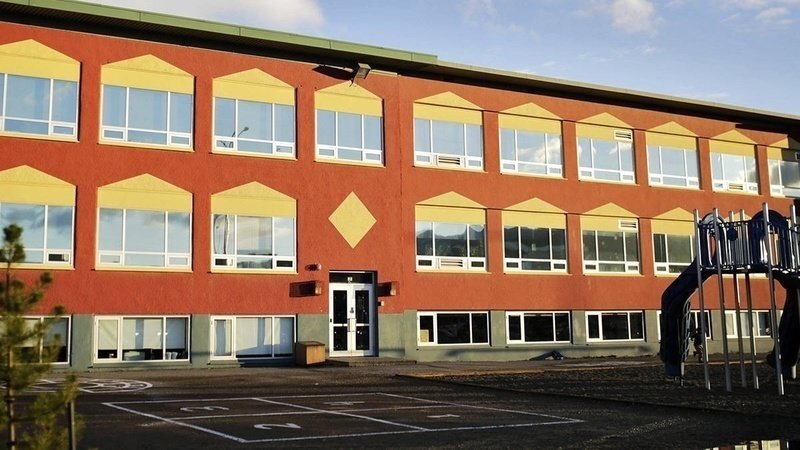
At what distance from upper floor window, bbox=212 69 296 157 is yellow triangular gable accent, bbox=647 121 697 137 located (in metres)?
16.0

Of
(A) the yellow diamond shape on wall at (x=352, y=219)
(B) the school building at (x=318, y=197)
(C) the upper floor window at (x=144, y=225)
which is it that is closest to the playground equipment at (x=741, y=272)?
(B) the school building at (x=318, y=197)

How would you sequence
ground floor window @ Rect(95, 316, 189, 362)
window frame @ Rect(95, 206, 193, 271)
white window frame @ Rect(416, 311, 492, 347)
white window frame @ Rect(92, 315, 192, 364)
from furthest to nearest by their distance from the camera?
white window frame @ Rect(416, 311, 492, 347), window frame @ Rect(95, 206, 193, 271), ground floor window @ Rect(95, 316, 189, 362), white window frame @ Rect(92, 315, 192, 364)

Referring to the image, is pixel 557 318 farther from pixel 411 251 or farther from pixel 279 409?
pixel 279 409

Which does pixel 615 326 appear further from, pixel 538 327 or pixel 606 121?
pixel 606 121

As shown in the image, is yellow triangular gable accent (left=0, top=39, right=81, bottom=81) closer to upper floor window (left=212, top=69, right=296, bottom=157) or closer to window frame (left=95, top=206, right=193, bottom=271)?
window frame (left=95, top=206, right=193, bottom=271)

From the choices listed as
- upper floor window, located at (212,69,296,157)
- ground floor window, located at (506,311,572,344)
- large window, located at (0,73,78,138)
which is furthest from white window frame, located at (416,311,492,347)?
large window, located at (0,73,78,138)

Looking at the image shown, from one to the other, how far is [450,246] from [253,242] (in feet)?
23.4

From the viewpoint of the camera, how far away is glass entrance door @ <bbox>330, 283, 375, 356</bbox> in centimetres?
2644

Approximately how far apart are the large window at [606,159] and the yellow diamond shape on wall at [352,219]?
9.82 m

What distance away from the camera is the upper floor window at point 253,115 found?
84.0 feet

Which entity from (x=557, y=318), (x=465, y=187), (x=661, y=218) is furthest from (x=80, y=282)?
(x=661, y=218)

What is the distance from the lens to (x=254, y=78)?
2616 centimetres

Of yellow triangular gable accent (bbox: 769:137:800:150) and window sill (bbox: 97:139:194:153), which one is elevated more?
yellow triangular gable accent (bbox: 769:137:800:150)

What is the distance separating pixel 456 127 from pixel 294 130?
248 inches
